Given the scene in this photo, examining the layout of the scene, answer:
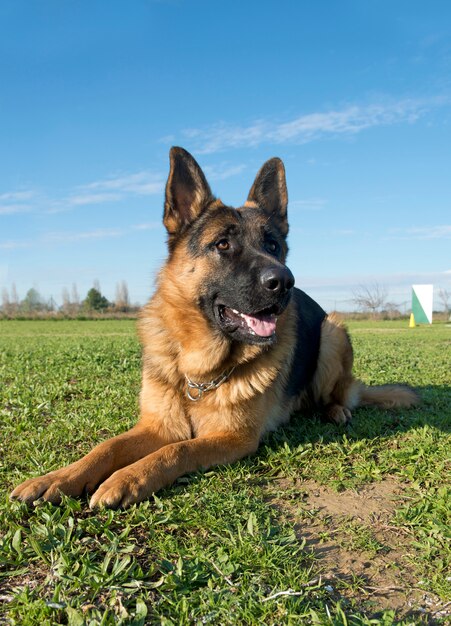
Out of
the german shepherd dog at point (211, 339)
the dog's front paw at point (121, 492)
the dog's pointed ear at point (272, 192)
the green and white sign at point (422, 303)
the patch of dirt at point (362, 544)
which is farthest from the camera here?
the green and white sign at point (422, 303)

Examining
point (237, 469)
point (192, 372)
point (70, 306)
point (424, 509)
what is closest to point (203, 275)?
point (192, 372)

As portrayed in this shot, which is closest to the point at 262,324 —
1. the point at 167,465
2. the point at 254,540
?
the point at 167,465

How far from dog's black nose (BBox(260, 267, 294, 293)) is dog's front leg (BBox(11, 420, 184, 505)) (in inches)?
56.2

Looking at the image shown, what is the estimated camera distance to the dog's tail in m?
5.66

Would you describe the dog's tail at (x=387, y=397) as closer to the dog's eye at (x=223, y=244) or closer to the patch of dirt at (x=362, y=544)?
the patch of dirt at (x=362, y=544)

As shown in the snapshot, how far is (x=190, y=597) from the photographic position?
7.13 feet

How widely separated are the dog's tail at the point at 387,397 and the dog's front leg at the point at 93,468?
8.76 feet

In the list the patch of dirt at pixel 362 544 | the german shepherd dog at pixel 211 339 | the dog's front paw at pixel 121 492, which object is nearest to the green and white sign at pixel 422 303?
the german shepherd dog at pixel 211 339

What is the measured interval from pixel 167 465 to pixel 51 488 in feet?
2.39

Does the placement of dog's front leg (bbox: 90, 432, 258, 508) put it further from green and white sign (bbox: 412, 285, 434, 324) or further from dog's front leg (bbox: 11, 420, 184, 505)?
green and white sign (bbox: 412, 285, 434, 324)

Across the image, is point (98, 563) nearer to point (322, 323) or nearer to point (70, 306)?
point (322, 323)

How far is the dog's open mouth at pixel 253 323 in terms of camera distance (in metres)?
4.03

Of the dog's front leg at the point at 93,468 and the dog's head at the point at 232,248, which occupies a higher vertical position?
the dog's head at the point at 232,248

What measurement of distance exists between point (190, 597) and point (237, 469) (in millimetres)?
1471
